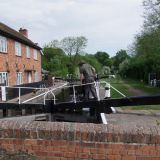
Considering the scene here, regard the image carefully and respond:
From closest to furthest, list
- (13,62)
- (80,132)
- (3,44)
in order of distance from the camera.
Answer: (80,132), (3,44), (13,62)

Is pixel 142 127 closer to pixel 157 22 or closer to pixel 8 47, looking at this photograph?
pixel 8 47

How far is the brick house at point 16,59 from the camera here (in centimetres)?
Answer: 2902

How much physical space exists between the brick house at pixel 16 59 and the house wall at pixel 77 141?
79.9ft

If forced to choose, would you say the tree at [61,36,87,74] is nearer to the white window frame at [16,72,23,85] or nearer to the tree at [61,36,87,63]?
the tree at [61,36,87,63]

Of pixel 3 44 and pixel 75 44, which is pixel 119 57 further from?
pixel 3 44

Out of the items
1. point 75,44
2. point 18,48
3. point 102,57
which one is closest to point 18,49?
point 18,48

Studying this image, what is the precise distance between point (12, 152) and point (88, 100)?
9.81 m

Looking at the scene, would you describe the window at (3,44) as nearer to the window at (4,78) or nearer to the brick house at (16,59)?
the brick house at (16,59)

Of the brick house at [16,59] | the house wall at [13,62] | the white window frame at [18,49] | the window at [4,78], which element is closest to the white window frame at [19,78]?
the brick house at [16,59]

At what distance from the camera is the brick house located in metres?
29.0

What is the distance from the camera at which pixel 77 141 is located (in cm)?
414

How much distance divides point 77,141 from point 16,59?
3022 centimetres

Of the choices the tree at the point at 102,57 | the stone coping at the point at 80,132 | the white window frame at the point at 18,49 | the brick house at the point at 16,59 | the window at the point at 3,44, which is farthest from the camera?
the tree at the point at 102,57

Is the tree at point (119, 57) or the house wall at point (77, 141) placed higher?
the tree at point (119, 57)
